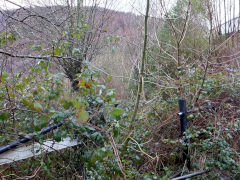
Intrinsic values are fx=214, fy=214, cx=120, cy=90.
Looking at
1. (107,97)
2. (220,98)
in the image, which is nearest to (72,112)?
(107,97)

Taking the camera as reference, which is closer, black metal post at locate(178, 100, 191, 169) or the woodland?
the woodland

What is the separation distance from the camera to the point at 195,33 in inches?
238

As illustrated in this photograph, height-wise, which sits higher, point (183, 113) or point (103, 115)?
point (103, 115)

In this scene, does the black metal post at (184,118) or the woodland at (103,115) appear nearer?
the woodland at (103,115)

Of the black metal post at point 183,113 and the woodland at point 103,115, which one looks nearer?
the woodland at point 103,115

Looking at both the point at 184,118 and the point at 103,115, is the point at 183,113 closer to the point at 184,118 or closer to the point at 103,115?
the point at 184,118

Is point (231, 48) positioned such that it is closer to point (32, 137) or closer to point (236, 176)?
point (236, 176)

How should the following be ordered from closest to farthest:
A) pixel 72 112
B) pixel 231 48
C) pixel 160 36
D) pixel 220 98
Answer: pixel 72 112 → pixel 220 98 → pixel 231 48 → pixel 160 36

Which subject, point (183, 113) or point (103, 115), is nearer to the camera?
point (103, 115)

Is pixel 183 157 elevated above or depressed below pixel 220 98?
below

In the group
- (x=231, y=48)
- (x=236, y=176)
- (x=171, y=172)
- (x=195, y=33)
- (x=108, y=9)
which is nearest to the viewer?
(x=236, y=176)

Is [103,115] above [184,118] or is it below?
above

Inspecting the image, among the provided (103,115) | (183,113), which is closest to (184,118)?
(183,113)

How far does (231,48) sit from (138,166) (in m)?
3.95
